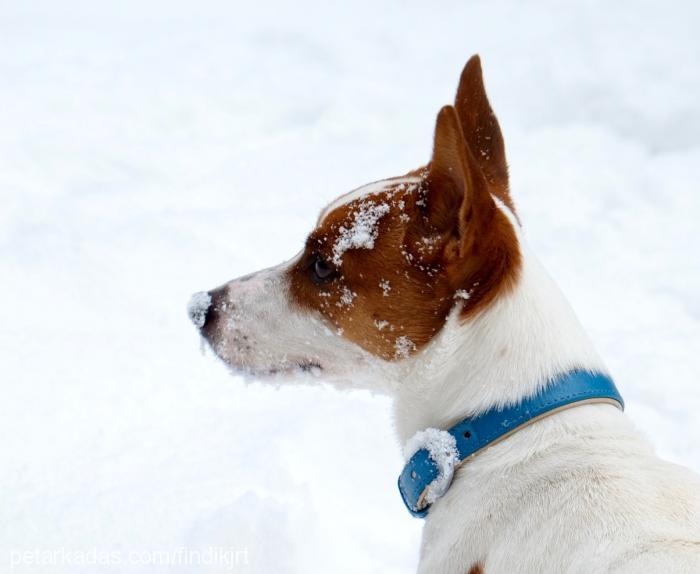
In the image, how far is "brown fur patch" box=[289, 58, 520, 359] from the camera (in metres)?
1.95

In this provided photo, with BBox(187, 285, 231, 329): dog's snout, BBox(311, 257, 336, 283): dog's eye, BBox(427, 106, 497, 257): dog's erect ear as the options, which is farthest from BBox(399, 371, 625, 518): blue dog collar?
BBox(187, 285, 231, 329): dog's snout

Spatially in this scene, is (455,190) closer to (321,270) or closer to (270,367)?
(321,270)

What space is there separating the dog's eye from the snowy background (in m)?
1.27

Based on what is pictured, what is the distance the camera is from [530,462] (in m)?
1.88

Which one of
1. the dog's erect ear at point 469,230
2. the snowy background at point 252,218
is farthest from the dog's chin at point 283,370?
the snowy background at point 252,218

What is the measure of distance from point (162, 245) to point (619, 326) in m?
3.02

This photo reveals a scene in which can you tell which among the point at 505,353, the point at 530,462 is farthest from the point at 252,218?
the point at 530,462

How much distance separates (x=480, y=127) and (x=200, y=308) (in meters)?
1.08

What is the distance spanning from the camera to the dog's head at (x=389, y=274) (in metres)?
1.99

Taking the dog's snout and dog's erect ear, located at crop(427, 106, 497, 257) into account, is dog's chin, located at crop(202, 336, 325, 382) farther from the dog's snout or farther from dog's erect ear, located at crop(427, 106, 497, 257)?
dog's erect ear, located at crop(427, 106, 497, 257)

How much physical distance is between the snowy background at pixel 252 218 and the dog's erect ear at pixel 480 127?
1.63 meters

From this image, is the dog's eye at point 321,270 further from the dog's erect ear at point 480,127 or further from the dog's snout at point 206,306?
the dog's erect ear at point 480,127

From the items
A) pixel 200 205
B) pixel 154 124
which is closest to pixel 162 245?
pixel 200 205

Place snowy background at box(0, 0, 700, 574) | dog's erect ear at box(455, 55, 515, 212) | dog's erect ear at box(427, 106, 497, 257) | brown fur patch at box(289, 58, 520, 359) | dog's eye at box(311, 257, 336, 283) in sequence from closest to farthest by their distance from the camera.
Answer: dog's erect ear at box(427, 106, 497, 257), brown fur patch at box(289, 58, 520, 359), dog's eye at box(311, 257, 336, 283), dog's erect ear at box(455, 55, 515, 212), snowy background at box(0, 0, 700, 574)
